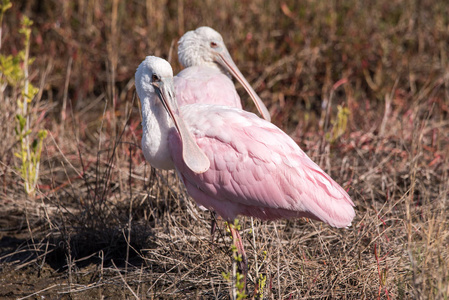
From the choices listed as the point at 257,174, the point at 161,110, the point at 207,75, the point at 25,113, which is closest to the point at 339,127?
the point at 207,75

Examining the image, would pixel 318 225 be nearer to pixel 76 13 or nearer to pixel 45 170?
pixel 45 170

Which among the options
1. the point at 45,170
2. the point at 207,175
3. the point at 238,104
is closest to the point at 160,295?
the point at 207,175

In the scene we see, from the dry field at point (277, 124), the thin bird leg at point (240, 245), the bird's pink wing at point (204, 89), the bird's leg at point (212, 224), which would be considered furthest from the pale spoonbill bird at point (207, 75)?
the thin bird leg at point (240, 245)

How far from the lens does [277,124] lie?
5.64 m

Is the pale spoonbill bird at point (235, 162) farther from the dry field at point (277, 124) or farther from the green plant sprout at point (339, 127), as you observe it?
the green plant sprout at point (339, 127)

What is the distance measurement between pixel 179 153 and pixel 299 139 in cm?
203

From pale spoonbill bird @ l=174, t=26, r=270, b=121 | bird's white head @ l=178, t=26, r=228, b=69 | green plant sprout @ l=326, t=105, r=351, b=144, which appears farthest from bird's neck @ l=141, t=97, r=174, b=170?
green plant sprout @ l=326, t=105, r=351, b=144

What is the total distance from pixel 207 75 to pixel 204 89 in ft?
0.86

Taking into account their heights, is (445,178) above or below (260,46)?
below

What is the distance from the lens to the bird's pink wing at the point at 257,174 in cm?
318

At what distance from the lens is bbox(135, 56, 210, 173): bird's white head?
3109mm

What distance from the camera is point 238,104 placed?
4.34m

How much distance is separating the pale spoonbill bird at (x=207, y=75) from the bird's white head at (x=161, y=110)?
0.84 m

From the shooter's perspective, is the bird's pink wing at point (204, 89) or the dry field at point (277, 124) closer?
the dry field at point (277, 124)
